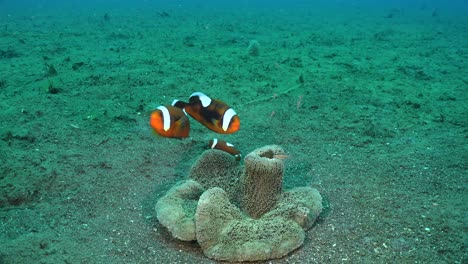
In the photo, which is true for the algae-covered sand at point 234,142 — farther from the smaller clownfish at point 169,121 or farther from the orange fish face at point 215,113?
the orange fish face at point 215,113

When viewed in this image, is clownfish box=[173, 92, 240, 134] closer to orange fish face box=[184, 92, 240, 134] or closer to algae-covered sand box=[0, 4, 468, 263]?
orange fish face box=[184, 92, 240, 134]

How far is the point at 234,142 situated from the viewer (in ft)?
17.7

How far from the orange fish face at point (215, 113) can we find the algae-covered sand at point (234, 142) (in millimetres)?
1151

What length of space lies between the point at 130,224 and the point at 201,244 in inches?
35.1

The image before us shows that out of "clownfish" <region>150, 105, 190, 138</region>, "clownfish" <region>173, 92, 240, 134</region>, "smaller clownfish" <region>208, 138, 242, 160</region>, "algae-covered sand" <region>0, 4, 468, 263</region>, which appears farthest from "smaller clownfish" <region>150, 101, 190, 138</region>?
"smaller clownfish" <region>208, 138, 242, 160</region>

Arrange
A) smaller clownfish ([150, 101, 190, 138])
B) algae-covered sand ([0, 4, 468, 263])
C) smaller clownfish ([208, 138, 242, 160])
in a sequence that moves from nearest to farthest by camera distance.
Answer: algae-covered sand ([0, 4, 468, 263]) → smaller clownfish ([150, 101, 190, 138]) → smaller clownfish ([208, 138, 242, 160])

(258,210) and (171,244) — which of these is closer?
(171,244)

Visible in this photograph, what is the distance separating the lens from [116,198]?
3.89m

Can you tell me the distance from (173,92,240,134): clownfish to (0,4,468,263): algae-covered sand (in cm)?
115

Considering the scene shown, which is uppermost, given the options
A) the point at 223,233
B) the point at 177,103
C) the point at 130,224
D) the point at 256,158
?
the point at 177,103

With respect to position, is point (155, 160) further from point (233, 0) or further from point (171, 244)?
point (233, 0)

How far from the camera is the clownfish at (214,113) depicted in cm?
331

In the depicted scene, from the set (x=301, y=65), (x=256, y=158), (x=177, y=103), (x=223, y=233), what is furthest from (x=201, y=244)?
(x=301, y=65)

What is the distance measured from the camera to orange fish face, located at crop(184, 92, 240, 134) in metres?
3.31
